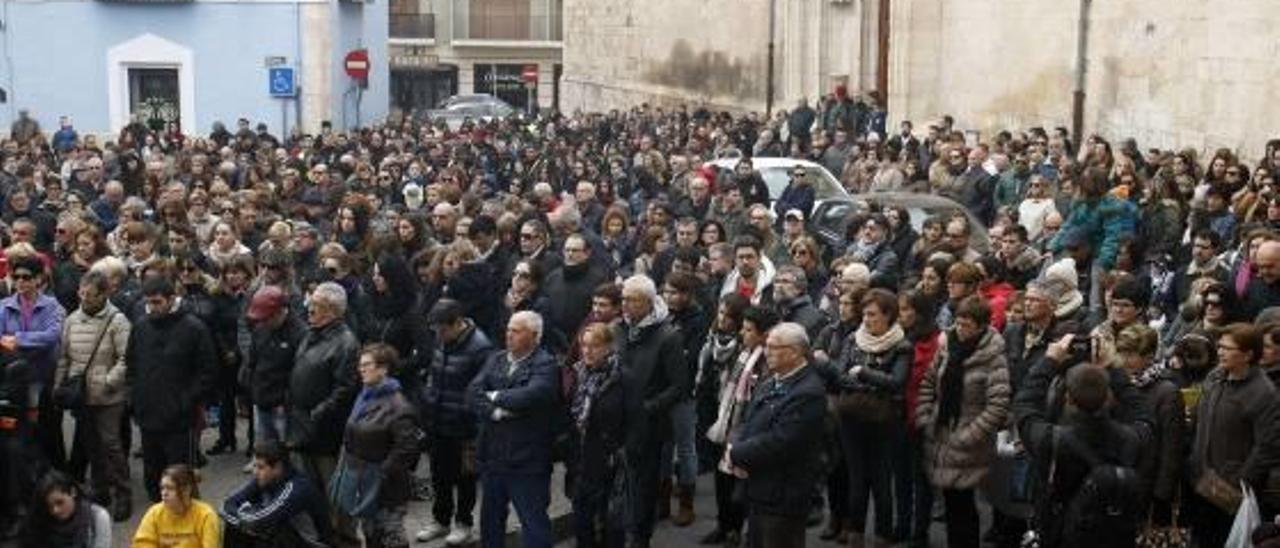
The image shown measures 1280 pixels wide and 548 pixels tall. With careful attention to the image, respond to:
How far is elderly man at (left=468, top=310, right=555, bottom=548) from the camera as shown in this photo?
26.8ft

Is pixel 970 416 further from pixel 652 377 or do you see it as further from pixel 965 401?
pixel 652 377

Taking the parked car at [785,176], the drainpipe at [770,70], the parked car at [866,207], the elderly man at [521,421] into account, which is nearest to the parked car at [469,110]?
the drainpipe at [770,70]

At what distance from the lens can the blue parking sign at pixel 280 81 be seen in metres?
27.2

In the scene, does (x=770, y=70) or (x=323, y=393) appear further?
(x=770, y=70)

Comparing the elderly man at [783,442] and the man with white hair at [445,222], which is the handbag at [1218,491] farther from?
the man with white hair at [445,222]

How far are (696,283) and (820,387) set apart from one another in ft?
6.09

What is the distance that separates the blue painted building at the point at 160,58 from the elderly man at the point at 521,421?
782 inches

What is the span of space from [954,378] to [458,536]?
2793 mm

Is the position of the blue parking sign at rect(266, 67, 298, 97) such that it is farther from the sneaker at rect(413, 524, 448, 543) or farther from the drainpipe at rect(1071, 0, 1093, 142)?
the sneaker at rect(413, 524, 448, 543)

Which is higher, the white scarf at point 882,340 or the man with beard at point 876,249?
the man with beard at point 876,249

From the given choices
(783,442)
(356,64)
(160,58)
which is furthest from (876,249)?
(356,64)

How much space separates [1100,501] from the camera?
23.6 feet

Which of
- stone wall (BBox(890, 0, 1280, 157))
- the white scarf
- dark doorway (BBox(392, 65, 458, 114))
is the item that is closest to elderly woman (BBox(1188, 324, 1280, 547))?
the white scarf

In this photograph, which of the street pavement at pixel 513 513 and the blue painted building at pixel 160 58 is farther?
the blue painted building at pixel 160 58
